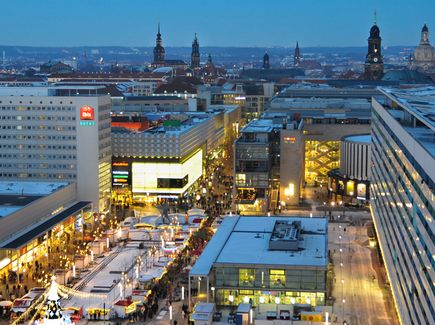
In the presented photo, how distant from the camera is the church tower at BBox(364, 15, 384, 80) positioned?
5315 inches

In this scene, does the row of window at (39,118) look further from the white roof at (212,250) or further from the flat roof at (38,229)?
the white roof at (212,250)

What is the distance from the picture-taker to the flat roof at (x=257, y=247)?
34500 millimetres

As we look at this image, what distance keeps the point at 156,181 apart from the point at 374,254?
20732mm

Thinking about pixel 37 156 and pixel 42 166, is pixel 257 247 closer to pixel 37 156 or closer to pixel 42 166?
pixel 42 166

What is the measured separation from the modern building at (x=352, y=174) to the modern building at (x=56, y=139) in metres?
17.8

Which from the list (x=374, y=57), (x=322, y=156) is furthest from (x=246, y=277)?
(x=374, y=57)

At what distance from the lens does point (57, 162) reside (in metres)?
54.4

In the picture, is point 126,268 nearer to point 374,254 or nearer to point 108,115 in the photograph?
point 374,254

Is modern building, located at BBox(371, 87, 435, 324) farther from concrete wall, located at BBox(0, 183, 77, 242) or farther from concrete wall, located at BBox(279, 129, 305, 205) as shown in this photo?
concrete wall, located at BBox(279, 129, 305, 205)

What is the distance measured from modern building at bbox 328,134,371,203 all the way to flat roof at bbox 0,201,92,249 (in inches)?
793

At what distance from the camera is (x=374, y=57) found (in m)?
137

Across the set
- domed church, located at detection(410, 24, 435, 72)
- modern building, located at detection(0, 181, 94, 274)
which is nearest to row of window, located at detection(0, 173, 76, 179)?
modern building, located at detection(0, 181, 94, 274)

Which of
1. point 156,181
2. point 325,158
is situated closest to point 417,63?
point 325,158

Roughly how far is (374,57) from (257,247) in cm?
10545
